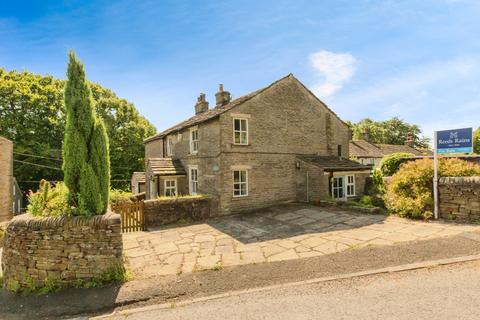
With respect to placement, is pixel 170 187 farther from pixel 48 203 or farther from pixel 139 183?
pixel 48 203

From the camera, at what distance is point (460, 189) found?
1060cm

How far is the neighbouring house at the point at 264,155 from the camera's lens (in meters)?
15.1

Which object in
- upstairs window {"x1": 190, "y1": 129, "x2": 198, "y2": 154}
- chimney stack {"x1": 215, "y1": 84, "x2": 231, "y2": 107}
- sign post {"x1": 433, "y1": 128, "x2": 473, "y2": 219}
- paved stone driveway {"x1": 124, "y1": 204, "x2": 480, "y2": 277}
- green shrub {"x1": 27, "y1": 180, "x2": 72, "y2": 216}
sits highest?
chimney stack {"x1": 215, "y1": 84, "x2": 231, "y2": 107}

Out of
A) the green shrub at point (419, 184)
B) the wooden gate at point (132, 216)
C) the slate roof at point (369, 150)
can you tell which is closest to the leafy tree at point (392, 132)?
the slate roof at point (369, 150)

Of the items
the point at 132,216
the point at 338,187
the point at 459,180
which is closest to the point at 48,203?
the point at 132,216

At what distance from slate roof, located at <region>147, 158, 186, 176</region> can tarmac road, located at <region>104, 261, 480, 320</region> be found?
1331 centimetres

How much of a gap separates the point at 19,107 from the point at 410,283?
129 ft

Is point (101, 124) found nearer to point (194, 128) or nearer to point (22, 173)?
point (194, 128)

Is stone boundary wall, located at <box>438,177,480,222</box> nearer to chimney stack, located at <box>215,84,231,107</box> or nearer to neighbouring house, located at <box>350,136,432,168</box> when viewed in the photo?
chimney stack, located at <box>215,84,231,107</box>

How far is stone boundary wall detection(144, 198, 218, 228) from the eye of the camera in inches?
491

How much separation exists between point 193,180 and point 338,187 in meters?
10.0

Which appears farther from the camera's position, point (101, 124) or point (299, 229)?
point (299, 229)

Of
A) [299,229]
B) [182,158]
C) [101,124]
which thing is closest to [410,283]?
[299,229]

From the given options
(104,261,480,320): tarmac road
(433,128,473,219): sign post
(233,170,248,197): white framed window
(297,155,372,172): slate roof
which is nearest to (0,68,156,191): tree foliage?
(233,170,248,197): white framed window
